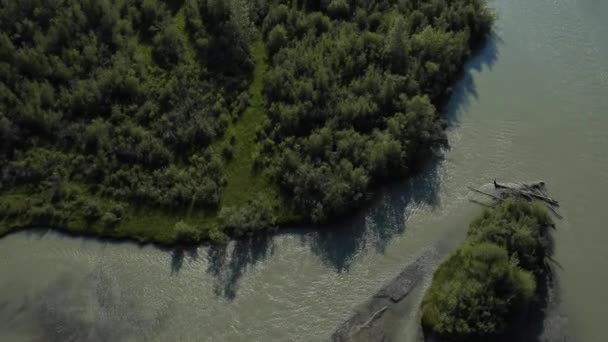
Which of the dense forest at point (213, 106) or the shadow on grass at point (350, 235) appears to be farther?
the dense forest at point (213, 106)

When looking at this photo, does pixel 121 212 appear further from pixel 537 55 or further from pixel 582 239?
pixel 537 55

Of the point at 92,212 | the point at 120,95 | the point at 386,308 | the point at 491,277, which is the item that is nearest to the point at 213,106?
the point at 120,95

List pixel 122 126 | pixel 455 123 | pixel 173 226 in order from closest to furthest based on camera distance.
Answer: pixel 173 226
pixel 122 126
pixel 455 123

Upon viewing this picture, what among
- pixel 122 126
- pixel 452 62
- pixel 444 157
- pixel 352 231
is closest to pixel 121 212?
pixel 122 126

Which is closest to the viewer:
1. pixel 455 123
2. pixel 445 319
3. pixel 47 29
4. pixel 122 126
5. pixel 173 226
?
pixel 445 319

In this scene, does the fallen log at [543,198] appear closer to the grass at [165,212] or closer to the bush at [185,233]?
the grass at [165,212]

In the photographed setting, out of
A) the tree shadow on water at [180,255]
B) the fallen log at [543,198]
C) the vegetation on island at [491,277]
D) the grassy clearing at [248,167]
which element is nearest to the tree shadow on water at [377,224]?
the grassy clearing at [248,167]

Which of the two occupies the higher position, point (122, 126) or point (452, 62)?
point (452, 62)
